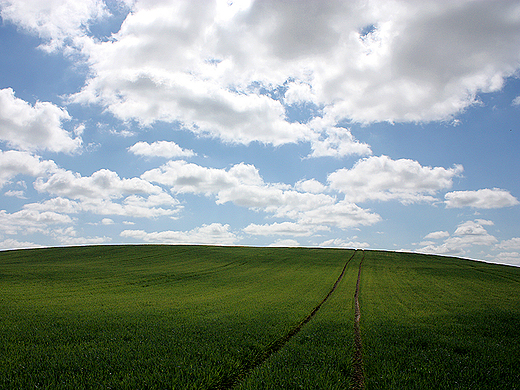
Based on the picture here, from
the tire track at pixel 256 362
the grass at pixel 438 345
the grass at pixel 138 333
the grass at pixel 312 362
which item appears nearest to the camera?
the grass at pixel 312 362

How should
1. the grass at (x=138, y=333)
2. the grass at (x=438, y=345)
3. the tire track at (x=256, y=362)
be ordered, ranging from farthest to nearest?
the grass at (x=438, y=345), the grass at (x=138, y=333), the tire track at (x=256, y=362)

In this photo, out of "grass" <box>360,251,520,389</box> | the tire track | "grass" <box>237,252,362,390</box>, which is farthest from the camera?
"grass" <box>360,251,520,389</box>

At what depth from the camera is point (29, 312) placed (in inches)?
691

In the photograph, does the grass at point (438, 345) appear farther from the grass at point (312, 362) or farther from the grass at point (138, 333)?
the grass at point (138, 333)

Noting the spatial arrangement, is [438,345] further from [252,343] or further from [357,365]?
[252,343]

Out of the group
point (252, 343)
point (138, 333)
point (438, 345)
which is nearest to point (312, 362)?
point (252, 343)

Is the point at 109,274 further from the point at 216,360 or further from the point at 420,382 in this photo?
the point at 420,382

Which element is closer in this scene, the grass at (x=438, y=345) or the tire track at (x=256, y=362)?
the tire track at (x=256, y=362)

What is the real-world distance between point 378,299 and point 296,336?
50.8 feet

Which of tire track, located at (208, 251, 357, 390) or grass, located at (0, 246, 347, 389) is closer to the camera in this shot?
tire track, located at (208, 251, 357, 390)

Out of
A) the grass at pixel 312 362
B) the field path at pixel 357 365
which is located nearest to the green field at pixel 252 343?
the grass at pixel 312 362

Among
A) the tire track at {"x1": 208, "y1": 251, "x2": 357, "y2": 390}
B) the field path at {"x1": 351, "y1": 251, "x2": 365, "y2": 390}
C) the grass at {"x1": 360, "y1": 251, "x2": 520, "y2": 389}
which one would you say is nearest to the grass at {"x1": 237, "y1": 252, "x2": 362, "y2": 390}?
the field path at {"x1": 351, "y1": 251, "x2": 365, "y2": 390}

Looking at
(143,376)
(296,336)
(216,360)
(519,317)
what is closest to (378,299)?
(519,317)

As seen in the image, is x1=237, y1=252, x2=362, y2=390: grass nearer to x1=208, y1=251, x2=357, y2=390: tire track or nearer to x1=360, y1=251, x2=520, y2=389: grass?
x1=208, y1=251, x2=357, y2=390: tire track
